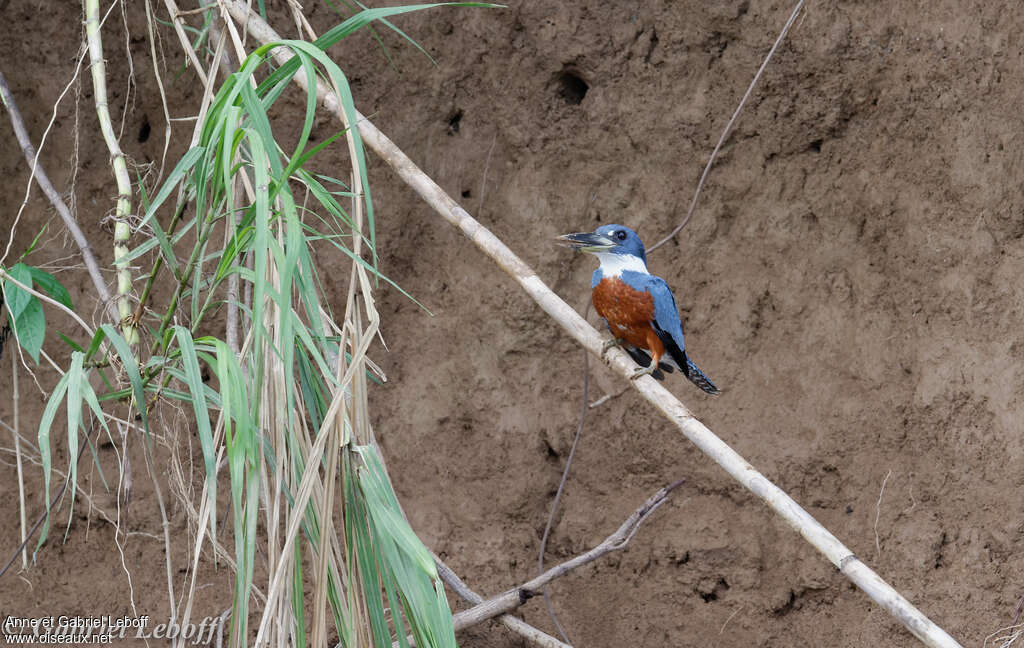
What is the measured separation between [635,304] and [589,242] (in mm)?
271

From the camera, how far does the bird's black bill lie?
2975 millimetres

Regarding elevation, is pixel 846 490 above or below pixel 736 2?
below

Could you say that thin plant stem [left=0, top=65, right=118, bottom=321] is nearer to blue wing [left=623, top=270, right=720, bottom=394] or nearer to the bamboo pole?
A: the bamboo pole

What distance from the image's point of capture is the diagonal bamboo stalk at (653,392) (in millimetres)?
1721

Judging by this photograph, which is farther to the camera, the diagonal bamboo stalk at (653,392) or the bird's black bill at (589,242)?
the bird's black bill at (589,242)

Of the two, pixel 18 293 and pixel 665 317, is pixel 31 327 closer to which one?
pixel 18 293

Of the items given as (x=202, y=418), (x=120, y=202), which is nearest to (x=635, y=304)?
A: (x=120, y=202)

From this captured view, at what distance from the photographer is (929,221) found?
341 cm

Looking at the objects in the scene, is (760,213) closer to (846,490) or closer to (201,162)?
(846,490)

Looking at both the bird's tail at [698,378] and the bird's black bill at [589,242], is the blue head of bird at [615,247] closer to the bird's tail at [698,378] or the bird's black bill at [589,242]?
the bird's black bill at [589,242]

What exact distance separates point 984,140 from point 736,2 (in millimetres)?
1017

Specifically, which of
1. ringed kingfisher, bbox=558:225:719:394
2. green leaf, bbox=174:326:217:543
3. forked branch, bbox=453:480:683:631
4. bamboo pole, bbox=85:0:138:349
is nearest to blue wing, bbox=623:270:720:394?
ringed kingfisher, bbox=558:225:719:394

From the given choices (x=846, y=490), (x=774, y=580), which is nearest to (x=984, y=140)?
(x=846, y=490)

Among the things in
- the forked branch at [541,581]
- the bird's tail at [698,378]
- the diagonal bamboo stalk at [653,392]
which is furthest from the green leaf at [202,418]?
the bird's tail at [698,378]
